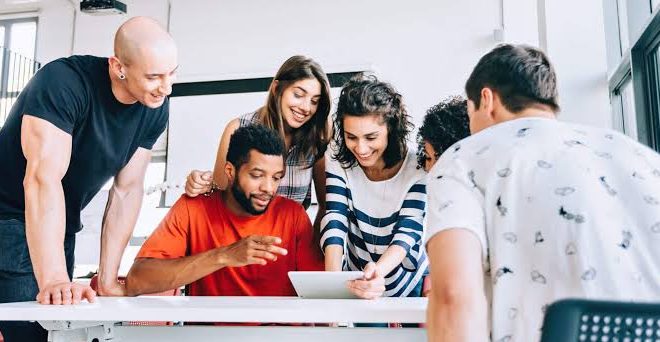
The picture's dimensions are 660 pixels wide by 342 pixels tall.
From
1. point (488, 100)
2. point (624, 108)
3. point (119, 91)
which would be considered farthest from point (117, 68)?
point (624, 108)

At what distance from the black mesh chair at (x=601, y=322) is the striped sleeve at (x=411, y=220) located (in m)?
1.23

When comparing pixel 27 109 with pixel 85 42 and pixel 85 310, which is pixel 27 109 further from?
pixel 85 42

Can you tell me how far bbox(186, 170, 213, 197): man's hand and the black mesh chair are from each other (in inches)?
60.5

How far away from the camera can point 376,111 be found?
1.97 metres

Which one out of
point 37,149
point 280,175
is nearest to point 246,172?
point 280,175

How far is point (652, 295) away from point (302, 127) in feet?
4.91

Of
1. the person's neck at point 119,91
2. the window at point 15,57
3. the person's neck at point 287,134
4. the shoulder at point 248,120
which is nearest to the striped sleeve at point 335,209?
the person's neck at point 287,134

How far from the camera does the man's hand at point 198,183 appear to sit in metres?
2.01

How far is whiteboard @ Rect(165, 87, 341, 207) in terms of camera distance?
181 inches

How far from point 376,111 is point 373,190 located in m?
0.25

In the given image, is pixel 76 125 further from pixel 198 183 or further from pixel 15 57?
pixel 15 57

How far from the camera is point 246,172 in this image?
2.07m

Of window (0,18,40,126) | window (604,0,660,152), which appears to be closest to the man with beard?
window (604,0,660,152)

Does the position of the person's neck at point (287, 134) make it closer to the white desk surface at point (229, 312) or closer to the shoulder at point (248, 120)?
the shoulder at point (248, 120)
